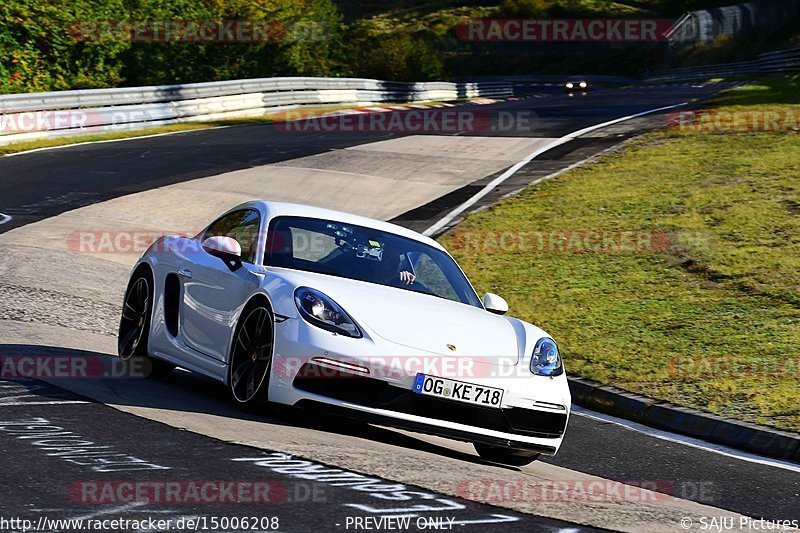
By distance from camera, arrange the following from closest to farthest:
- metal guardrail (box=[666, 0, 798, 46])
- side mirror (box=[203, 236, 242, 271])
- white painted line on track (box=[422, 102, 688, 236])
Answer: side mirror (box=[203, 236, 242, 271])
white painted line on track (box=[422, 102, 688, 236])
metal guardrail (box=[666, 0, 798, 46])

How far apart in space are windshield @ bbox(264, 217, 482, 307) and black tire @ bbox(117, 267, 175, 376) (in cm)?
138

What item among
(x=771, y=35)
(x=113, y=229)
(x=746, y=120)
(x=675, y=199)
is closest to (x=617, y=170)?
(x=675, y=199)

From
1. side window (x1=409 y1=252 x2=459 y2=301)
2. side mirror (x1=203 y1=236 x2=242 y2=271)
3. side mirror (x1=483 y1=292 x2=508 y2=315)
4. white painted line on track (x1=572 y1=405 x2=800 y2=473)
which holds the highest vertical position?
side mirror (x1=203 y1=236 x2=242 y2=271)

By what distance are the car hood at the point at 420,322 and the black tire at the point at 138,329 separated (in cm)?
191

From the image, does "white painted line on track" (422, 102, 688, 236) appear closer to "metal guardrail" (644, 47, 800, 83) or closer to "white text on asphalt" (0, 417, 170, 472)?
"white text on asphalt" (0, 417, 170, 472)

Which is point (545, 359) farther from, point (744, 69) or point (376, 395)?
point (744, 69)

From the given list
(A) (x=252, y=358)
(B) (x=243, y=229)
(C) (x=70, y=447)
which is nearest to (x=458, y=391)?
(A) (x=252, y=358)

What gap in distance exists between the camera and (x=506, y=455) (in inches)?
307

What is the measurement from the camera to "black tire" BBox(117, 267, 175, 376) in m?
9.17

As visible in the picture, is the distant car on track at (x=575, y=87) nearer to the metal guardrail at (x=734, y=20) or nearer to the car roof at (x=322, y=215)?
the metal guardrail at (x=734, y=20)

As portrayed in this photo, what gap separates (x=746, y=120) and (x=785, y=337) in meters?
16.3

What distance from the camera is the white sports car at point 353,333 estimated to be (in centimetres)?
707

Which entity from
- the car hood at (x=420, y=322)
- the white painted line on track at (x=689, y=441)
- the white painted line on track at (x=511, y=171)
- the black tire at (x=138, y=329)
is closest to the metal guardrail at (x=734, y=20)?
the white painted line on track at (x=511, y=171)

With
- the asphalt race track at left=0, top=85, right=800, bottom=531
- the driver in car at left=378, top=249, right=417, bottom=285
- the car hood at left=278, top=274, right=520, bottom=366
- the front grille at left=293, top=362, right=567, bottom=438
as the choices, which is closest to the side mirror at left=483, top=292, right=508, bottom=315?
the car hood at left=278, top=274, right=520, bottom=366
